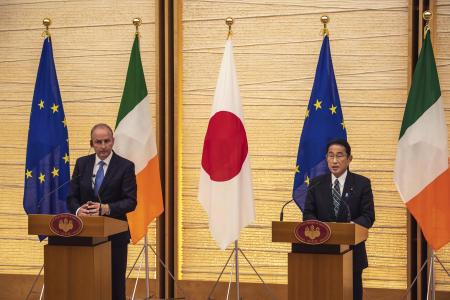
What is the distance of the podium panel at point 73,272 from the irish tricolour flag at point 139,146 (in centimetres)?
144

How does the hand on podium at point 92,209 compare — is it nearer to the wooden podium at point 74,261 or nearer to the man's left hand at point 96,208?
the man's left hand at point 96,208

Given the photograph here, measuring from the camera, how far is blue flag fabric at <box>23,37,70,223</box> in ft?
17.3

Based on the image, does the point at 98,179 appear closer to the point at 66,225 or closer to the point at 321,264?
the point at 66,225

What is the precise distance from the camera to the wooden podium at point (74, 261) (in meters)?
3.51

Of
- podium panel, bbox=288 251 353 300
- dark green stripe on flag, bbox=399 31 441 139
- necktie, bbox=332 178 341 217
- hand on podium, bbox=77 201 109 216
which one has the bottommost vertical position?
podium panel, bbox=288 251 353 300

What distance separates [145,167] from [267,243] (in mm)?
1359

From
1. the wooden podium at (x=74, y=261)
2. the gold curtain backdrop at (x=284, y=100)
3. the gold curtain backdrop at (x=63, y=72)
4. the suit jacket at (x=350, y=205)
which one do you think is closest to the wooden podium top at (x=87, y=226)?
the wooden podium at (x=74, y=261)

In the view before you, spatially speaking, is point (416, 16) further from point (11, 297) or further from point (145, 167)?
point (11, 297)

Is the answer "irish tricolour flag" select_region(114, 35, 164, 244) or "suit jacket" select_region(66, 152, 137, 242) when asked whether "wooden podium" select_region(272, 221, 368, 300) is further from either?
"irish tricolour flag" select_region(114, 35, 164, 244)

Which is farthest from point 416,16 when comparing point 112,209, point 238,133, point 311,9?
point 112,209

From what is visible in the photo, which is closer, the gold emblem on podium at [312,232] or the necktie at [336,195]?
the gold emblem on podium at [312,232]

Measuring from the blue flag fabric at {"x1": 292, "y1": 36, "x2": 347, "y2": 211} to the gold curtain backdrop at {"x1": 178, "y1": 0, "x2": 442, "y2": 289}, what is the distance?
1.83 feet

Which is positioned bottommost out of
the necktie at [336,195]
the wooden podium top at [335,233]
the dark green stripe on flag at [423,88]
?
the wooden podium top at [335,233]

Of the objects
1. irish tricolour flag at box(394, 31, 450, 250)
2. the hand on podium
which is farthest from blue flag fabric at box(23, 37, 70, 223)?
irish tricolour flag at box(394, 31, 450, 250)
